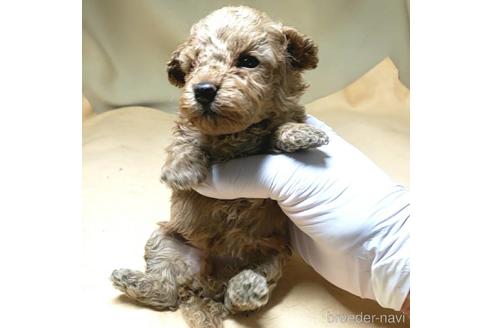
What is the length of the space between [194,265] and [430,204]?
0.72 meters

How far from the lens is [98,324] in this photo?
1.59m

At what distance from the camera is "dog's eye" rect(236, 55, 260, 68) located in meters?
1.55

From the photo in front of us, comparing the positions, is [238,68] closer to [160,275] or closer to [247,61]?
[247,61]

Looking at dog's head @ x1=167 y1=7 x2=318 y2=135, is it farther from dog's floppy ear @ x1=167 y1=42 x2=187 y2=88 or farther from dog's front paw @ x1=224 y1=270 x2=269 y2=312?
dog's front paw @ x1=224 y1=270 x2=269 y2=312

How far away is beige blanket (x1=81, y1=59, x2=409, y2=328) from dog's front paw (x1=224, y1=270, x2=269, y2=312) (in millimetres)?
97

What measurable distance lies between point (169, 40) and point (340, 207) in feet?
4.63

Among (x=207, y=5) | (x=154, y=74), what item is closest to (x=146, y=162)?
(x=154, y=74)

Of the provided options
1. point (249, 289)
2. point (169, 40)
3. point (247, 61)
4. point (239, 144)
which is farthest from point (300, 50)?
point (169, 40)

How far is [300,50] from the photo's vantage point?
1706 millimetres

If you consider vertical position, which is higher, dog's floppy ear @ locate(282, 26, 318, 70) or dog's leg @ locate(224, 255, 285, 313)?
dog's floppy ear @ locate(282, 26, 318, 70)

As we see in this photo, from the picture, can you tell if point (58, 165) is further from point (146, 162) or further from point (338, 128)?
point (338, 128)

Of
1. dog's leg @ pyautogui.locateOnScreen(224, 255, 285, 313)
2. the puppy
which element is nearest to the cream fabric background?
the puppy

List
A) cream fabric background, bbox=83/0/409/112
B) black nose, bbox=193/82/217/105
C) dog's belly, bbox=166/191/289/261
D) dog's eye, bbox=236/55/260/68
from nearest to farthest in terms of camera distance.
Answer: black nose, bbox=193/82/217/105
dog's eye, bbox=236/55/260/68
dog's belly, bbox=166/191/289/261
cream fabric background, bbox=83/0/409/112

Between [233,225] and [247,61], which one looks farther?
[233,225]
